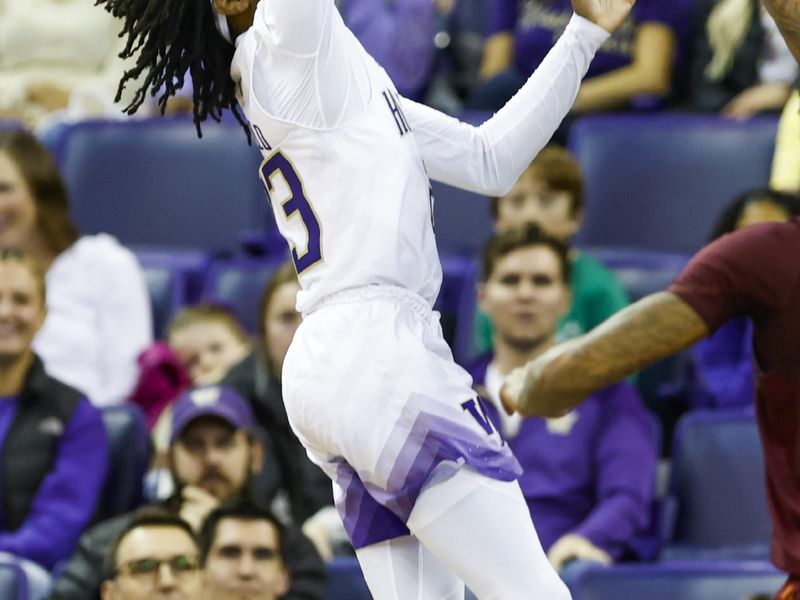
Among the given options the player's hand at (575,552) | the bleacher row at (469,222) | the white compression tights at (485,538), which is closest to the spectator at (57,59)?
the bleacher row at (469,222)

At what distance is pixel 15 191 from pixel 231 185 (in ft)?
3.27

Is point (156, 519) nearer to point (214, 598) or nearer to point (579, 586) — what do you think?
point (214, 598)

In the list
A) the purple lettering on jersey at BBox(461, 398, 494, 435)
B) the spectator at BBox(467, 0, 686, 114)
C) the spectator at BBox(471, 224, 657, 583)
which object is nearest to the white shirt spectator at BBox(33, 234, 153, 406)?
the spectator at BBox(471, 224, 657, 583)

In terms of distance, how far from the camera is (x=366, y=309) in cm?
275

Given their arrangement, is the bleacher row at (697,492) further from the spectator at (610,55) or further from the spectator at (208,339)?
the spectator at (610,55)

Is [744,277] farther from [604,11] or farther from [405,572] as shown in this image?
[405,572]

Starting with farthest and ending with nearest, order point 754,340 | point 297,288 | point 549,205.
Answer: point 549,205 → point 297,288 → point 754,340

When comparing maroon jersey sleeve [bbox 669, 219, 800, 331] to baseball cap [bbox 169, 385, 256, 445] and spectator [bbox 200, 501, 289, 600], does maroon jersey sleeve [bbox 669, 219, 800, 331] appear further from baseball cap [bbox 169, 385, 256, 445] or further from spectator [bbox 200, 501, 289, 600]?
baseball cap [bbox 169, 385, 256, 445]

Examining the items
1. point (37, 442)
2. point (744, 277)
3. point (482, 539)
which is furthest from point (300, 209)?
point (37, 442)

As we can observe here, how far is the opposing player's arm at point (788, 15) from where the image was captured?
3021 mm

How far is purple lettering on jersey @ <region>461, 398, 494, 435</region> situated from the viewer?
2.79 m

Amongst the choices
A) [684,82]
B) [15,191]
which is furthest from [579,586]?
[684,82]

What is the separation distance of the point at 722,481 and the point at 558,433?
0.46 meters

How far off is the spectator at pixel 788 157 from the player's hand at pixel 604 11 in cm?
253
